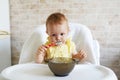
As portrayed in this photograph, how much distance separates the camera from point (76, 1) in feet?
7.20

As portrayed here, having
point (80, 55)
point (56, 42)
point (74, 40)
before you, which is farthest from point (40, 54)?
point (74, 40)

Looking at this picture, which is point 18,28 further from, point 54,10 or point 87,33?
point 87,33

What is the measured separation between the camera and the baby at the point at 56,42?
1.40 meters

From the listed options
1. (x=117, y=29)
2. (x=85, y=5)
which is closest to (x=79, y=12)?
(x=85, y=5)

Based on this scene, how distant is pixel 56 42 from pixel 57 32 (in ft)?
0.21

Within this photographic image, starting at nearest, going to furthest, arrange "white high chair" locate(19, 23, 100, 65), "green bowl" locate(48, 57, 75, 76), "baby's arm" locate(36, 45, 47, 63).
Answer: "green bowl" locate(48, 57, 75, 76) < "baby's arm" locate(36, 45, 47, 63) < "white high chair" locate(19, 23, 100, 65)

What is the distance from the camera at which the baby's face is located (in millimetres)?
1400

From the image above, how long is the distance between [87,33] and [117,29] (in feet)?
2.07

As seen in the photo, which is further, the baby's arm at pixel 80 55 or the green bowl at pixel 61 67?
the baby's arm at pixel 80 55

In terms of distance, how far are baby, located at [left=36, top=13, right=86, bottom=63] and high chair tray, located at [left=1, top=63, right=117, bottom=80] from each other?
94mm

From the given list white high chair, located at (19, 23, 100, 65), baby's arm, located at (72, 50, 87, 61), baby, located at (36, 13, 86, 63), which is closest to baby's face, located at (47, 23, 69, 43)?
baby, located at (36, 13, 86, 63)

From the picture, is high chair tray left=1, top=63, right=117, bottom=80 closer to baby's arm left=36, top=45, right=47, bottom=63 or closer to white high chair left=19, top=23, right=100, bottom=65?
baby's arm left=36, top=45, right=47, bottom=63

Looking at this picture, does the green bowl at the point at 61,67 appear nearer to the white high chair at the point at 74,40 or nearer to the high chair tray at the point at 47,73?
the high chair tray at the point at 47,73

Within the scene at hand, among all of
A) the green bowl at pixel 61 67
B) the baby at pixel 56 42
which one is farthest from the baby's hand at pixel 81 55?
the green bowl at pixel 61 67
